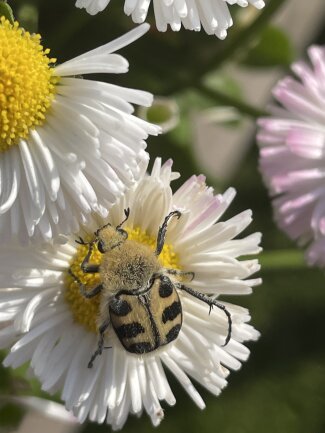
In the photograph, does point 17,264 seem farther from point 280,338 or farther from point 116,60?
point 280,338

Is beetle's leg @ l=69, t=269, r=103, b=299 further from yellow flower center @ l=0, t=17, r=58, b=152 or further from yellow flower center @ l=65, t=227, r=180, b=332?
yellow flower center @ l=0, t=17, r=58, b=152

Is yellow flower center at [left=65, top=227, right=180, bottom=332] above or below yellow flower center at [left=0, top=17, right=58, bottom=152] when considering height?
below

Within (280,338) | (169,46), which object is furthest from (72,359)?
(280,338)

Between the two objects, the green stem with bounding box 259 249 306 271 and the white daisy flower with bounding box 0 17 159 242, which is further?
the green stem with bounding box 259 249 306 271

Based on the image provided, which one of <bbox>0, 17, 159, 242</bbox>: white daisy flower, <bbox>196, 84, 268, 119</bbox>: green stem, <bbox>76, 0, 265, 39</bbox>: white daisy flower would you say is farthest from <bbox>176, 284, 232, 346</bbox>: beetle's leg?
<bbox>196, 84, 268, 119</bbox>: green stem

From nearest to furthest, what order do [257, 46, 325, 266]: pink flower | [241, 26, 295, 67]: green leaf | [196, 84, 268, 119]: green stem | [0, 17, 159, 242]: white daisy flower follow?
1. [0, 17, 159, 242]: white daisy flower
2. [257, 46, 325, 266]: pink flower
3. [196, 84, 268, 119]: green stem
4. [241, 26, 295, 67]: green leaf

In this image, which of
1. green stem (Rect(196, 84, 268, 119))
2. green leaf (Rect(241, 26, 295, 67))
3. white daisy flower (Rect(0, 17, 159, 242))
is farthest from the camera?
green leaf (Rect(241, 26, 295, 67))

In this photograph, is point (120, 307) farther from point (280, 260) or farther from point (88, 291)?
point (280, 260)
